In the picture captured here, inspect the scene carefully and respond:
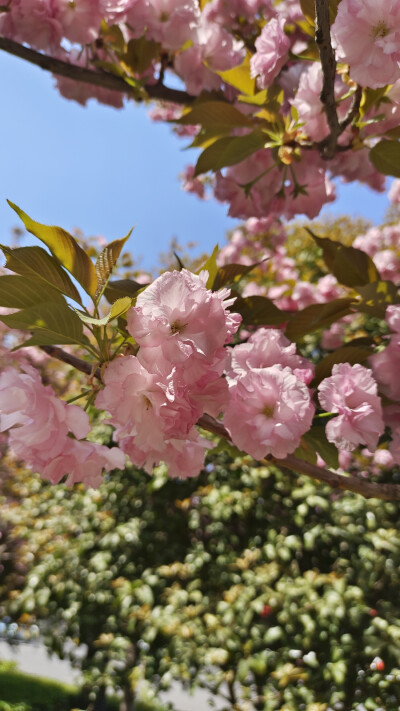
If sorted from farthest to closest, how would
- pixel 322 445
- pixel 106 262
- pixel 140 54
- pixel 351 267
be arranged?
1. pixel 140 54
2. pixel 351 267
3. pixel 322 445
4. pixel 106 262

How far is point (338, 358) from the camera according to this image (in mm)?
981

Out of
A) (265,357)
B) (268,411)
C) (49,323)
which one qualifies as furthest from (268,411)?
(49,323)

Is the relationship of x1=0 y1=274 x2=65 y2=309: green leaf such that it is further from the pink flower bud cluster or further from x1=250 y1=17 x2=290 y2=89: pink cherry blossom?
x1=250 y1=17 x2=290 y2=89: pink cherry blossom

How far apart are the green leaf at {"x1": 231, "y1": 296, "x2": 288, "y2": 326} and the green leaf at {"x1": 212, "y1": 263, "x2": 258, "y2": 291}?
85mm

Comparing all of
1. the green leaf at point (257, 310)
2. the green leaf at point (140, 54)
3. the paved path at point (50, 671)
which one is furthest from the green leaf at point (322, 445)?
the paved path at point (50, 671)

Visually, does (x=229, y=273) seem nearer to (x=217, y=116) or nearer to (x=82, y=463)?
(x=82, y=463)

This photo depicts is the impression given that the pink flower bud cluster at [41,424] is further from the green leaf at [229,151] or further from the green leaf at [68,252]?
the green leaf at [229,151]

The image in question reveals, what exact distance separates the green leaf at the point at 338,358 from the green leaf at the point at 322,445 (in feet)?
0.29

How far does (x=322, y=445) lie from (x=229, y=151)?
2.29ft

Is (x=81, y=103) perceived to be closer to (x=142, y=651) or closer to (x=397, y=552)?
(x=397, y=552)

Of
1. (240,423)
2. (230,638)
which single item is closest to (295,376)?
(240,423)

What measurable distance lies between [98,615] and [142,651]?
0.44 meters

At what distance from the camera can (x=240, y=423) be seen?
78 centimetres

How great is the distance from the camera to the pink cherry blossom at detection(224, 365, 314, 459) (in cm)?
75
